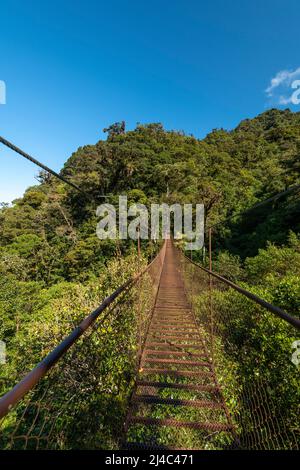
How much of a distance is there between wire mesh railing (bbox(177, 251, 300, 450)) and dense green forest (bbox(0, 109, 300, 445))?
77 centimetres

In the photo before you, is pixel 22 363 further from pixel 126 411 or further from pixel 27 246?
pixel 27 246

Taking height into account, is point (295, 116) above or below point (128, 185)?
above

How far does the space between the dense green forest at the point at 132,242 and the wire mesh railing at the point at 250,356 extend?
0.77 m

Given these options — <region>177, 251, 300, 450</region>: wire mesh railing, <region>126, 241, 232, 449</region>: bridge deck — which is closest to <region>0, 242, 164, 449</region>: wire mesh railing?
<region>126, 241, 232, 449</region>: bridge deck

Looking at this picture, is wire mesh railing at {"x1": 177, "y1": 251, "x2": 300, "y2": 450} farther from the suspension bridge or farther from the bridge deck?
the bridge deck

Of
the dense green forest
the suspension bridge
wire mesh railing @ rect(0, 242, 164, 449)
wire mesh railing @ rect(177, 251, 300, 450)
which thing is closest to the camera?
wire mesh railing @ rect(0, 242, 164, 449)

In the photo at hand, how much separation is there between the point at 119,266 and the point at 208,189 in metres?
17.5

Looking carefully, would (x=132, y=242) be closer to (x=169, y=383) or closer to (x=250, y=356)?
(x=250, y=356)

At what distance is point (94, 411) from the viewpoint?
51.9 inches

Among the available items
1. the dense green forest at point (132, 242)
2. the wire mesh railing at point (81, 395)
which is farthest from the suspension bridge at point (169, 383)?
the dense green forest at point (132, 242)

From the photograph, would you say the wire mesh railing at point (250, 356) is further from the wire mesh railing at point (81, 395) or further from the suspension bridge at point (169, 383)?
the wire mesh railing at point (81, 395)

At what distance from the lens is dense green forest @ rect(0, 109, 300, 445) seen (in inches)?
238

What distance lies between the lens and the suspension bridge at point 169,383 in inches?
31.9
